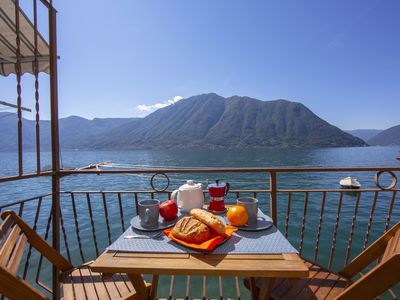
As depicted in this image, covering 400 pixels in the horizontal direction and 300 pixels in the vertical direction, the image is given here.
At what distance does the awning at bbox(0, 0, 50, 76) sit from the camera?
86.3 inches

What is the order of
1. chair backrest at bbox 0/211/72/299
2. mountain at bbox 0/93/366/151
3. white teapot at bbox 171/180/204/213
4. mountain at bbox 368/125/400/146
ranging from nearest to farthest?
chair backrest at bbox 0/211/72/299
white teapot at bbox 171/180/204/213
mountain at bbox 0/93/366/151
mountain at bbox 368/125/400/146

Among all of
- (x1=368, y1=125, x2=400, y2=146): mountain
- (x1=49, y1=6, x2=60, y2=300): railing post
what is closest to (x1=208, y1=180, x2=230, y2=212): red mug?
(x1=49, y1=6, x2=60, y2=300): railing post

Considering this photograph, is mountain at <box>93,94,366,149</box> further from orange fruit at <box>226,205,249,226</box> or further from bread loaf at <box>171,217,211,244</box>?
bread loaf at <box>171,217,211,244</box>

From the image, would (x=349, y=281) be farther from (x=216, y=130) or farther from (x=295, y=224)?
(x=216, y=130)

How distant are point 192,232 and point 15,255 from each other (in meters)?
0.78

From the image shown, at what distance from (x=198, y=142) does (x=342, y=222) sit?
8563cm

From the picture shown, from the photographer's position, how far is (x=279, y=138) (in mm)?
93812

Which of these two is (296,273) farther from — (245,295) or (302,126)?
(302,126)

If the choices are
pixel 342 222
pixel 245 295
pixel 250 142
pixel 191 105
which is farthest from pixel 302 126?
pixel 245 295

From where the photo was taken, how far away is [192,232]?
1044 mm

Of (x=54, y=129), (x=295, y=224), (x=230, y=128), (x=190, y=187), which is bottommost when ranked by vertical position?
(x=295, y=224)

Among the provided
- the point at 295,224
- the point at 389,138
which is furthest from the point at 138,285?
the point at 389,138

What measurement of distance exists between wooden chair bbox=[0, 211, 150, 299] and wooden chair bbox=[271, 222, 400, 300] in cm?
93

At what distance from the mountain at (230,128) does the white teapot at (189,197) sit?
86.4 meters
